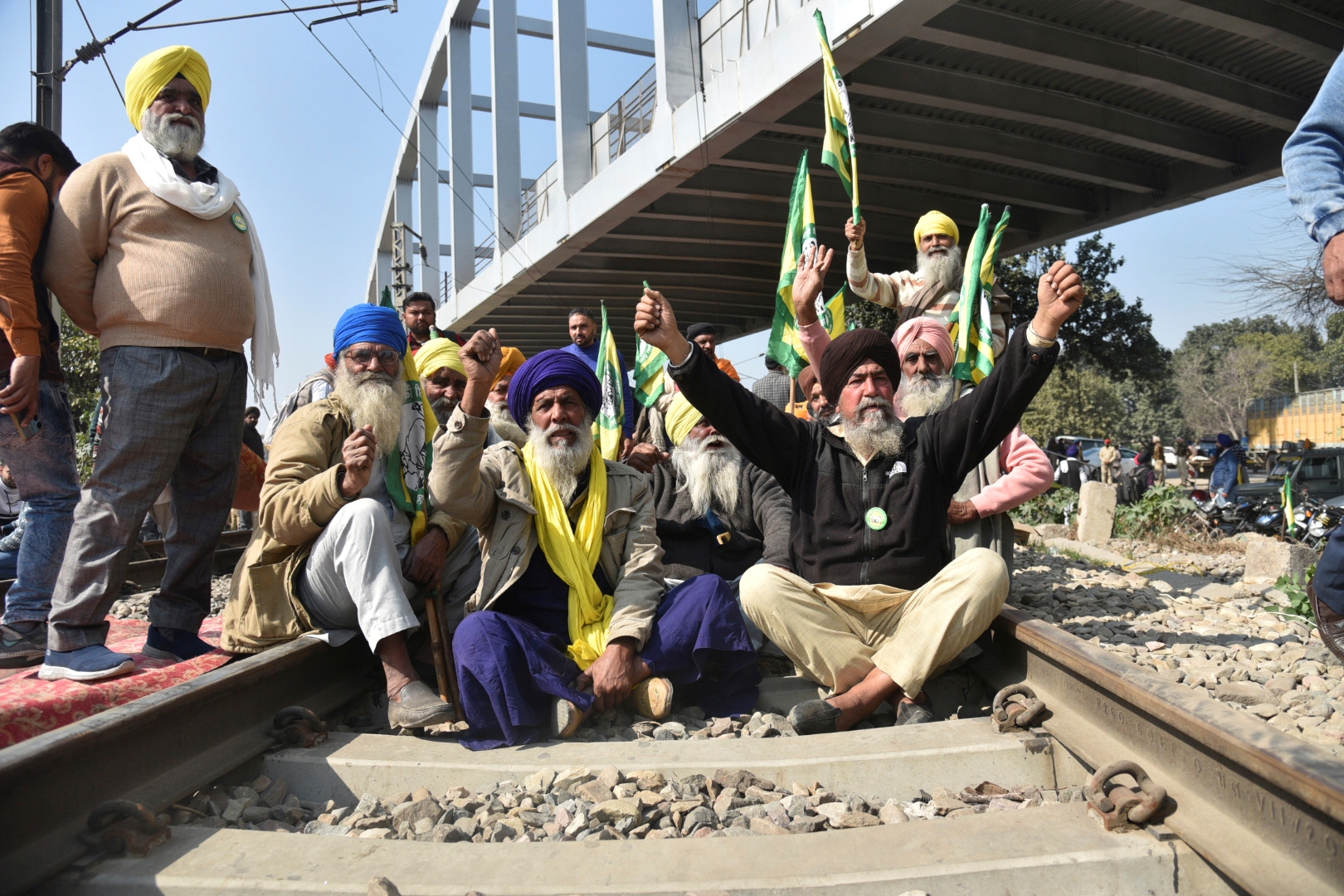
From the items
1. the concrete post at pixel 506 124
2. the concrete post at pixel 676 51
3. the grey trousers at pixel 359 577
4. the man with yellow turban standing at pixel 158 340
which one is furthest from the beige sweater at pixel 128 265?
the concrete post at pixel 506 124

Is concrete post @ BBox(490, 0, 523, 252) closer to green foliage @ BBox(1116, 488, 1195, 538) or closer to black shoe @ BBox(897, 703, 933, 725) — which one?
green foliage @ BBox(1116, 488, 1195, 538)

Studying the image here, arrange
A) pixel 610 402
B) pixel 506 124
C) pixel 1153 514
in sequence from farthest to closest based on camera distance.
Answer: pixel 506 124 < pixel 1153 514 < pixel 610 402

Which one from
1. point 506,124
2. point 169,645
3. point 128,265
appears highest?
point 506,124

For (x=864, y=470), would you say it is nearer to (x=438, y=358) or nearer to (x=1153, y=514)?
(x=438, y=358)

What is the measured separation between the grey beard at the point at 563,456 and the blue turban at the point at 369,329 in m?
0.72

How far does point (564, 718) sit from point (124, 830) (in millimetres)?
1280

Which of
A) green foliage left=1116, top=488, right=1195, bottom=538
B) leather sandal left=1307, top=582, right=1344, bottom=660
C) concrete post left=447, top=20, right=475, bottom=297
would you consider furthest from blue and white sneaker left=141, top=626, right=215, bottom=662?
concrete post left=447, top=20, right=475, bottom=297

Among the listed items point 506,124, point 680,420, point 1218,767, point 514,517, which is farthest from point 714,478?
point 506,124

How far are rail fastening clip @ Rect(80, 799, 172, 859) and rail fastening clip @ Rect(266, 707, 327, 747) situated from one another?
749 mm

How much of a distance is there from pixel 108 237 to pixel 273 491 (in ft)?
4.23

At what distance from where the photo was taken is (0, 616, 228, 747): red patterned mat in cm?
286

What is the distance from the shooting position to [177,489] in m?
3.79

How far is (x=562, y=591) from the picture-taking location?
12.0ft

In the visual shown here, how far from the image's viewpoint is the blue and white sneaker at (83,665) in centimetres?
318
